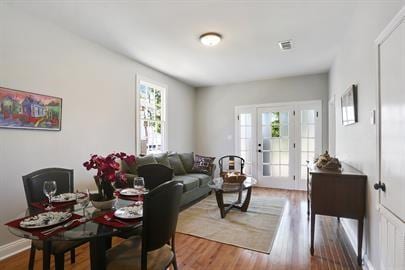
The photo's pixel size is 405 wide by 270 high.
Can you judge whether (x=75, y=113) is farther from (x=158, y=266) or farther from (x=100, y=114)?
(x=158, y=266)

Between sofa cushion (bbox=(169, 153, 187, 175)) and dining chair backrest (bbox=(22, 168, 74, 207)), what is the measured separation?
2.41 metres

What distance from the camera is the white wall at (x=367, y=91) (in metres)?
1.85

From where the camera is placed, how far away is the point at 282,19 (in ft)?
9.11

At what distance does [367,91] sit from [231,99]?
4.10 m

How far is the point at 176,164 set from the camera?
4625mm

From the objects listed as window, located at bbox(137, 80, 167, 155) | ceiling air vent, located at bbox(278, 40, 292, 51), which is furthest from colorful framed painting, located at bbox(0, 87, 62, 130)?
ceiling air vent, located at bbox(278, 40, 292, 51)

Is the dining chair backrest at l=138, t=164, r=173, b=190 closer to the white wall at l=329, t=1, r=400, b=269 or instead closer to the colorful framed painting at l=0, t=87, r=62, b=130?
the colorful framed painting at l=0, t=87, r=62, b=130

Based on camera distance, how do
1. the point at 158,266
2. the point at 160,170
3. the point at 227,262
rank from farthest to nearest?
1. the point at 160,170
2. the point at 227,262
3. the point at 158,266

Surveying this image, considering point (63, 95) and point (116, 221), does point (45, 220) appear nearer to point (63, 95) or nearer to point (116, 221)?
point (116, 221)

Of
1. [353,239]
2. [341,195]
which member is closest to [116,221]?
[341,195]

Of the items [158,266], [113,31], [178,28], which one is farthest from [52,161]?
[178,28]

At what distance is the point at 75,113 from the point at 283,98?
4.53m

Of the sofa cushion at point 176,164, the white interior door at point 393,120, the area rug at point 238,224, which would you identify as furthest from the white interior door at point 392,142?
the sofa cushion at point 176,164

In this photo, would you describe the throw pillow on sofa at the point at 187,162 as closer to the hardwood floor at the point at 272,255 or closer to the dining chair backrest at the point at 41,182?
the hardwood floor at the point at 272,255
